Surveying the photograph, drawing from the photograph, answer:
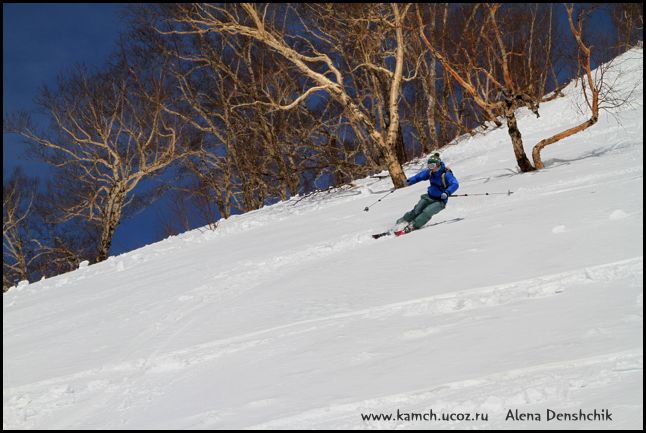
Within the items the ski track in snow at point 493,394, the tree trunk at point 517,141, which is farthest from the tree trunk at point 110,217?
the ski track in snow at point 493,394

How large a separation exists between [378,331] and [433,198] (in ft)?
14.6

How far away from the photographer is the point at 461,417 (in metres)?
2.39

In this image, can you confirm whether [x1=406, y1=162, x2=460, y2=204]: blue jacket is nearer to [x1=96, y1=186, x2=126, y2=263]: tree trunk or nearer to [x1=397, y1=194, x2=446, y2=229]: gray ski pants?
[x1=397, y1=194, x2=446, y2=229]: gray ski pants

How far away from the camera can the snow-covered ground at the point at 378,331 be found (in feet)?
8.55

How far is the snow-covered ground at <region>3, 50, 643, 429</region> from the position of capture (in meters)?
2.61

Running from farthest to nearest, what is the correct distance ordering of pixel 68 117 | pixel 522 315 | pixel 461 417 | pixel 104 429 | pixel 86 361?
pixel 68 117 → pixel 86 361 → pixel 522 315 → pixel 104 429 → pixel 461 417

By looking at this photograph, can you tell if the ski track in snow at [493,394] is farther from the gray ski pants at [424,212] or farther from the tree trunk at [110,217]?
the tree trunk at [110,217]

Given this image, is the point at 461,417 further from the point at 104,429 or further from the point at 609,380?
the point at 104,429

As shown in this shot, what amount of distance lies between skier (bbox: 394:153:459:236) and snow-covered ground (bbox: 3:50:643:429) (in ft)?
0.94

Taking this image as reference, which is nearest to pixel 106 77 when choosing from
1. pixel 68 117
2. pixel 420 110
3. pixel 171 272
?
pixel 68 117

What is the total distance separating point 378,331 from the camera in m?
3.70

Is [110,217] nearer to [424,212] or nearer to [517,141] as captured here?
[424,212]

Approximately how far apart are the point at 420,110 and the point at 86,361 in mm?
22750

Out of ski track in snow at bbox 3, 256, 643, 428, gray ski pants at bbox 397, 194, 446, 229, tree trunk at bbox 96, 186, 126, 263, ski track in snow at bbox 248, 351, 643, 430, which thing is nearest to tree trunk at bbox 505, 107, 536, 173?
gray ski pants at bbox 397, 194, 446, 229
